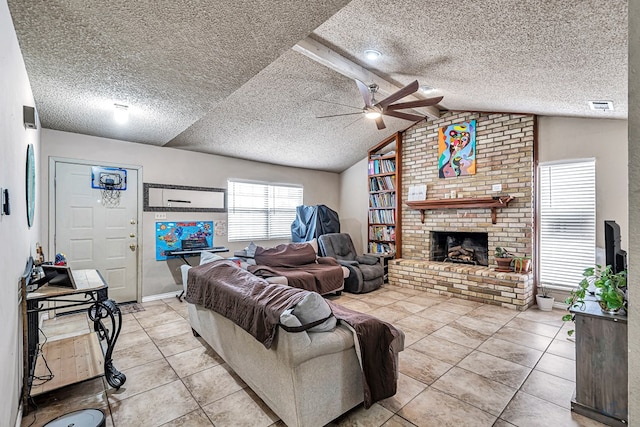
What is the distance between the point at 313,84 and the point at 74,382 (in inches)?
143

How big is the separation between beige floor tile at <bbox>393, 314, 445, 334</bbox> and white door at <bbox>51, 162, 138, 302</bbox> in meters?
3.88

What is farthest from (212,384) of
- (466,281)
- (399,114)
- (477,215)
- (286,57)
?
(477,215)

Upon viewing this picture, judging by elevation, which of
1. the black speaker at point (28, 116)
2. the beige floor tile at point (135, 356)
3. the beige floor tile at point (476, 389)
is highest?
the black speaker at point (28, 116)

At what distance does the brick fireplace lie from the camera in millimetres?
4445

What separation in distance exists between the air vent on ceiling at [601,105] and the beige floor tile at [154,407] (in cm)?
481

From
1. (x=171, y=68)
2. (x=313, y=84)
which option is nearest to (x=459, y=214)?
(x=313, y=84)

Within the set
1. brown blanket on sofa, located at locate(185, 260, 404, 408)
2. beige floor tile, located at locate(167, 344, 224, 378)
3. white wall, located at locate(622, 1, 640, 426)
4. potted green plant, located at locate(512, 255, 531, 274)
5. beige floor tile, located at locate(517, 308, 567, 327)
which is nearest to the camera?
white wall, located at locate(622, 1, 640, 426)

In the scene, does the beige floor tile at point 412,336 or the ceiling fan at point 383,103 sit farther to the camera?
the ceiling fan at point 383,103

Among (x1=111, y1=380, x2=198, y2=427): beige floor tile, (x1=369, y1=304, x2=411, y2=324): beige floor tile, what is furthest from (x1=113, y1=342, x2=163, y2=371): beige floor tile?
(x1=369, y1=304, x2=411, y2=324): beige floor tile

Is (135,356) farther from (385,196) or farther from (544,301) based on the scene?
(544,301)

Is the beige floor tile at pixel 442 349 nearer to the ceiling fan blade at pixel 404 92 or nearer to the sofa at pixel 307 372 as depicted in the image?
the sofa at pixel 307 372

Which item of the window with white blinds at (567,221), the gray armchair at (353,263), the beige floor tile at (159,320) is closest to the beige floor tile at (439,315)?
the gray armchair at (353,263)

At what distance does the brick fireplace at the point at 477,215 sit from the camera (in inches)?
175

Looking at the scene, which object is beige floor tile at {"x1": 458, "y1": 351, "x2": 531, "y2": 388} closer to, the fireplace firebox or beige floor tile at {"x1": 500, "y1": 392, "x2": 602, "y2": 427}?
beige floor tile at {"x1": 500, "y1": 392, "x2": 602, "y2": 427}
